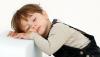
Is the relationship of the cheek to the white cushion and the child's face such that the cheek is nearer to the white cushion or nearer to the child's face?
the child's face

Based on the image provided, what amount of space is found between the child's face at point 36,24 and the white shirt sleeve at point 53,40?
5cm

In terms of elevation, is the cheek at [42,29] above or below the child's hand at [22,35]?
above

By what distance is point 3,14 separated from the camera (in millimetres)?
1586

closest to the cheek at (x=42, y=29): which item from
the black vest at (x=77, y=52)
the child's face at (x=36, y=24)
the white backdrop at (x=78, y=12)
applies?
the child's face at (x=36, y=24)

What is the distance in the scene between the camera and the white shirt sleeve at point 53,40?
0.93 metres

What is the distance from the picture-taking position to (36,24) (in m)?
1.01

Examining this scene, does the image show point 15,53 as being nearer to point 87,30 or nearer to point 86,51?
point 86,51

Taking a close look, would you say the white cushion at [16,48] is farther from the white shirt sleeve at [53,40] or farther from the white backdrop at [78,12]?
the white backdrop at [78,12]

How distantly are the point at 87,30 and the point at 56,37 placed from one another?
2.00 ft

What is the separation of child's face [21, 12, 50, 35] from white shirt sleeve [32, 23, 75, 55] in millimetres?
51

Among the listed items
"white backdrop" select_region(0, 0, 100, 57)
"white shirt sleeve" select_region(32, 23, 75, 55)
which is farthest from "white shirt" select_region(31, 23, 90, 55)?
"white backdrop" select_region(0, 0, 100, 57)

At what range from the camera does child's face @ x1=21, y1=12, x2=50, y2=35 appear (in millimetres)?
992

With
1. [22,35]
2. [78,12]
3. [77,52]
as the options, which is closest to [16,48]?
[22,35]

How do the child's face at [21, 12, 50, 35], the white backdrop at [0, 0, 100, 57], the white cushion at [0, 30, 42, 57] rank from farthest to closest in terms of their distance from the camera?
the white backdrop at [0, 0, 100, 57] → the child's face at [21, 12, 50, 35] → the white cushion at [0, 30, 42, 57]
